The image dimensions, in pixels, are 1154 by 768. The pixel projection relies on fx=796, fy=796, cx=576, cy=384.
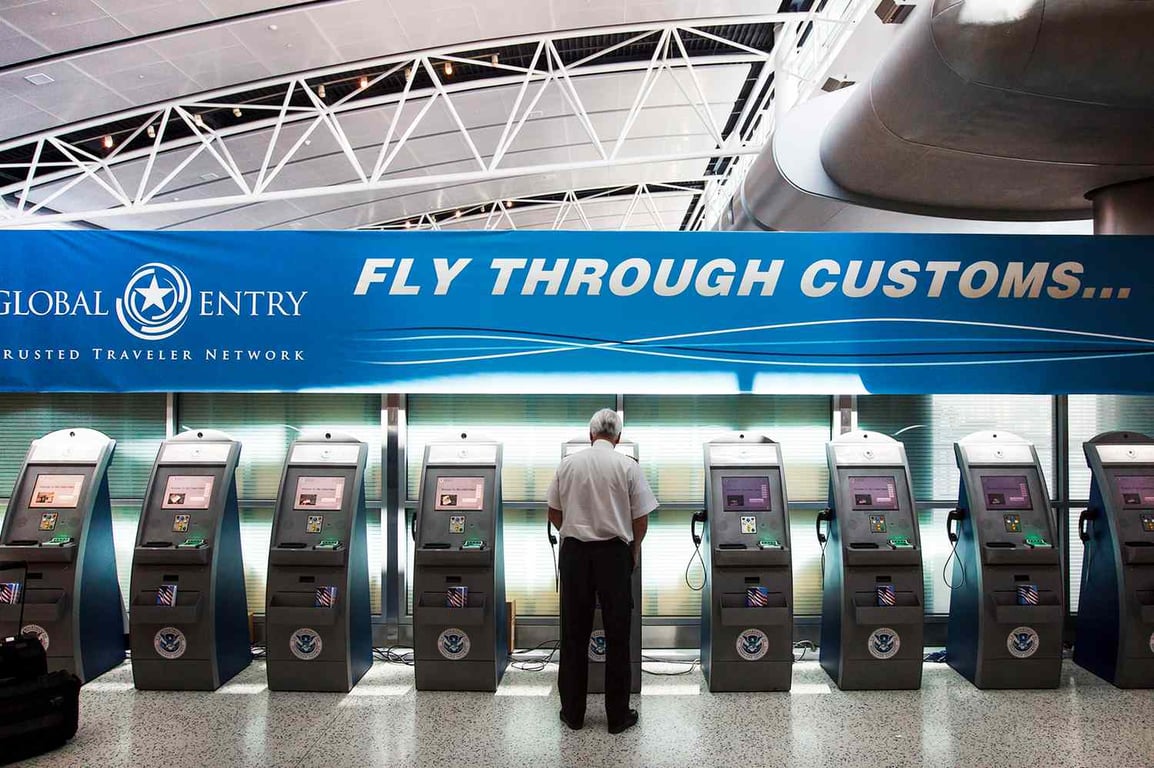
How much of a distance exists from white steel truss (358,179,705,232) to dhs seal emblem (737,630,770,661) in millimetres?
12149

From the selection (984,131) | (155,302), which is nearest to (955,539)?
(984,131)

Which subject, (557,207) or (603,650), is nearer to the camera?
(603,650)

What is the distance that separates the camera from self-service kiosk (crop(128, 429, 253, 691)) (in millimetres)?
4547

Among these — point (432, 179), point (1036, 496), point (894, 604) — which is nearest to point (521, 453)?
point (894, 604)

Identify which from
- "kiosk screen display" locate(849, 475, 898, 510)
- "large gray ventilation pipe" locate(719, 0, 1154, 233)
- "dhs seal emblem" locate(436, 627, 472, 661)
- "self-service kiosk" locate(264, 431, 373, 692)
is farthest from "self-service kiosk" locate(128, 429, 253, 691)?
"large gray ventilation pipe" locate(719, 0, 1154, 233)

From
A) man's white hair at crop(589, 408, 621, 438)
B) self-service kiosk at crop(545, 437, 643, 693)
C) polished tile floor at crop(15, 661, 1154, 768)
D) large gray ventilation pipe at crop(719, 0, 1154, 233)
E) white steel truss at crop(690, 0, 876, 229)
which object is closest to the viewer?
large gray ventilation pipe at crop(719, 0, 1154, 233)

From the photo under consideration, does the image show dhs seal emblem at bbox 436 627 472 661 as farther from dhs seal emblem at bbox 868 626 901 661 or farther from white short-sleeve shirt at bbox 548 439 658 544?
dhs seal emblem at bbox 868 626 901 661

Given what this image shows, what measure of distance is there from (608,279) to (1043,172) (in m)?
2.25

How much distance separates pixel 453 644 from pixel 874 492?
261 centimetres

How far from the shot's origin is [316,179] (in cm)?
1269

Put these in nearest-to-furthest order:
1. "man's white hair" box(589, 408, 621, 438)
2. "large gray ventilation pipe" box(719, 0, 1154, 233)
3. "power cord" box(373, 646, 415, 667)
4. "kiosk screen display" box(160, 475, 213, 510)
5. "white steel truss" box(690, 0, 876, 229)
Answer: "large gray ventilation pipe" box(719, 0, 1154, 233), "man's white hair" box(589, 408, 621, 438), "kiosk screen display" box(160, 475, 213, 510), "power cord" box(373, 646, 415, 667), "white steel truss" box(690, 0, 876, 229)

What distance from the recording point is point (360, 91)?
33.1ft

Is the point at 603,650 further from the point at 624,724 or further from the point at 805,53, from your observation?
the point at 805,53

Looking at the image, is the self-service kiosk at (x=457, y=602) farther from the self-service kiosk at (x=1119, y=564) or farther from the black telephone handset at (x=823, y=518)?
the self-service kiosk at (x=1119, y=564)
